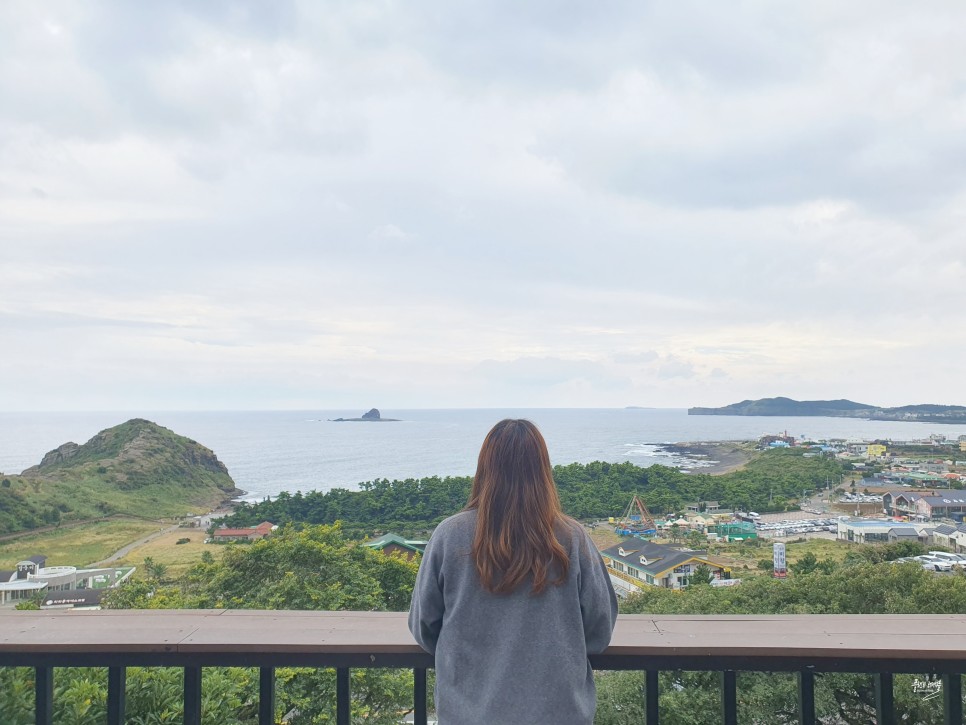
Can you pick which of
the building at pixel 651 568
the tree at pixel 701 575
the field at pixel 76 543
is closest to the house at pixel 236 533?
the field at pixel 76 543

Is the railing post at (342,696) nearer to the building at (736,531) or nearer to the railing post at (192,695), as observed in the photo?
the railing post at (192,695)

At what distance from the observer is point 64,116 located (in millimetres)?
8625

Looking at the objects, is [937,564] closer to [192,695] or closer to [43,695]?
[192,695]

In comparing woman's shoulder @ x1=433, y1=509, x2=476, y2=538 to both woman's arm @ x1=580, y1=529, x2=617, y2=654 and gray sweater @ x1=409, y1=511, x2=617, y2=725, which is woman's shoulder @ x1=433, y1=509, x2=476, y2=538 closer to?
gray sweater @ x1=409, y1=511, x2=617, y2=725

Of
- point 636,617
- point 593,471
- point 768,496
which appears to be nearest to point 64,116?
point 636,617

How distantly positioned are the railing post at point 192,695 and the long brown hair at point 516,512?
0.81m

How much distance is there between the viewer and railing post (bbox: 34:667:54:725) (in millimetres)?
1493

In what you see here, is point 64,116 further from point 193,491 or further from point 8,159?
point 193,491

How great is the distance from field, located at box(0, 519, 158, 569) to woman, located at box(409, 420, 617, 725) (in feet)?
69.2

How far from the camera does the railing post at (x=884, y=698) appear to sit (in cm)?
144

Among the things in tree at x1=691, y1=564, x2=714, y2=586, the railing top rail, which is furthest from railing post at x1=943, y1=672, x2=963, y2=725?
tree at x1=691, y1=564, x2=714, y2=586

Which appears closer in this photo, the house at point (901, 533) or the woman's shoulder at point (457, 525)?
the woman's shoulder at point (457, 525)

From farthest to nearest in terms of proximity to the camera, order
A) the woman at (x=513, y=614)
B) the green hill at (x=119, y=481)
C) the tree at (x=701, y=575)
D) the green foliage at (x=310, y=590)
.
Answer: the green hill at (x=119, y=481)
the tree at (x=701, y=575)
the green foliage at (x=310, y=590)
the woman at (x=513, y=614)

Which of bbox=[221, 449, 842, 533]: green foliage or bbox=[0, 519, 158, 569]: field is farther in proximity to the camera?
bbox=[221, 449, 842, 533]: green foliage
